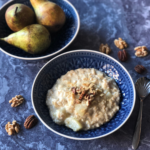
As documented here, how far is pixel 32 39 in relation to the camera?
1103mm

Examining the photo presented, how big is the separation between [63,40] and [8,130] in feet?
2.06

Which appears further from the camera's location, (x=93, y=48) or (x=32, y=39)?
(x=93, y=48)

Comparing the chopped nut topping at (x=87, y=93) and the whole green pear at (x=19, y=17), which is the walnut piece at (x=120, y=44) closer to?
the chopped nut topping at (x=87, y=93)

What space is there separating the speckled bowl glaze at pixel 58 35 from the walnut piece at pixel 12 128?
384 millimetres

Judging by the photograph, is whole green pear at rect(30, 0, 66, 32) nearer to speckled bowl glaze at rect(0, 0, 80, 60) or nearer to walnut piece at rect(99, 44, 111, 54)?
speckled bowl glaze at rect(0, 0, 80, 60)

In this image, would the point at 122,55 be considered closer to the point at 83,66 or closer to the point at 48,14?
the point at 83,66

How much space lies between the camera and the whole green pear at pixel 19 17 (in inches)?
44.2

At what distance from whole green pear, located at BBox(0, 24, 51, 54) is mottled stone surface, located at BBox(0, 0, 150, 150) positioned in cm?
13

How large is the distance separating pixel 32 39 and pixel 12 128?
52 cm

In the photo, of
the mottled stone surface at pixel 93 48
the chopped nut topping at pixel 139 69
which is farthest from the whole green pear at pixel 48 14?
the chopped nut topping at pixel 139 69

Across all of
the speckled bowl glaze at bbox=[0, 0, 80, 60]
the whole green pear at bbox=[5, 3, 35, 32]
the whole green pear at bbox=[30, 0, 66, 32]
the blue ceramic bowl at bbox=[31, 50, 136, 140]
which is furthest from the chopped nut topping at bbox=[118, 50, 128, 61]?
the whole green pear at bbox=[5, 3, 35, 32]

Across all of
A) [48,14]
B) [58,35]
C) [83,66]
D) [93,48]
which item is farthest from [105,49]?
[48,14]

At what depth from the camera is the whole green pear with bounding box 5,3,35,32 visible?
1.12m

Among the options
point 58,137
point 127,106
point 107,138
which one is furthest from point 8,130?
point 127,106
